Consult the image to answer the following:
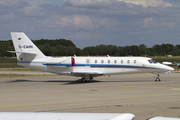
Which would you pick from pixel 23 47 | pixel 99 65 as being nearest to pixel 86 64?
pixel 99 65

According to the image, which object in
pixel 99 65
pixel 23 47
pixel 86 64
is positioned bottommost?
pixel 99 65

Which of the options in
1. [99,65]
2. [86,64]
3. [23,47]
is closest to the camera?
[99,65]

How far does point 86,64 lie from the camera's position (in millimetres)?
28922

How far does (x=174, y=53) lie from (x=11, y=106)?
15782 cm

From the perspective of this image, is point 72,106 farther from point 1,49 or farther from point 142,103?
point 1,49

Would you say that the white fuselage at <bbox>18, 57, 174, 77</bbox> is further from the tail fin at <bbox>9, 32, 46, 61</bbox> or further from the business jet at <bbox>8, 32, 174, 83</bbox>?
the tail fin at <bbox>9, 32, 46, 61</bbox>

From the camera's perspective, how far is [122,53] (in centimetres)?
9956

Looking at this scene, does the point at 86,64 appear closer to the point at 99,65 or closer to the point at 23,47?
the point at 99,65

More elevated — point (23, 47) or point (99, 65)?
point (23, 47)

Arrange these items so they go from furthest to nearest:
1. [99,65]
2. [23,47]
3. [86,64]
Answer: [23,47]
[86,64]
[99,65]

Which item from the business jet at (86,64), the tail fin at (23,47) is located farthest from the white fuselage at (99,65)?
the tail fin at (23,47)

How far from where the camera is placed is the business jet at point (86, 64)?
28.6 metres

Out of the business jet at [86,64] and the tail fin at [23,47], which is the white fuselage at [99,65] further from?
the tail fin at [23,47]

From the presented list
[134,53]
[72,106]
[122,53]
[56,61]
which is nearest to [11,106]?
[72,106]
